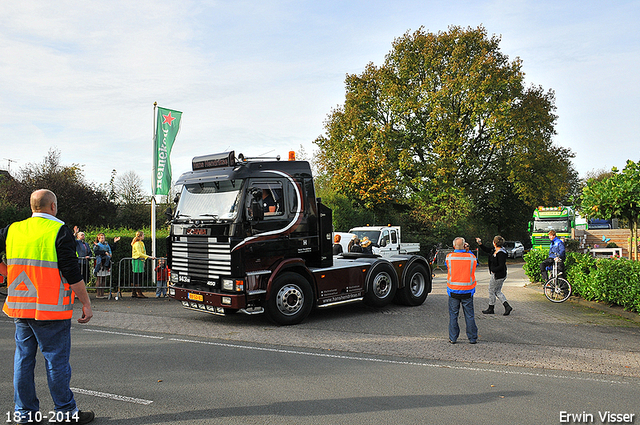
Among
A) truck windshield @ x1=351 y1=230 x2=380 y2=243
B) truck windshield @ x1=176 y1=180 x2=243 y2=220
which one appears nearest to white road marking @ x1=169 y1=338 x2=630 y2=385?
truck windshield @ x1=176 y1=180 x2=243 y2=220

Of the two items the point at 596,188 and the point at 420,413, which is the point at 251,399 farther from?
the point at 596,188

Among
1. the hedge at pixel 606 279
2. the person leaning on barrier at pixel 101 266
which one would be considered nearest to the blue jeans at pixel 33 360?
the person leaning on barrier at pixel 101 266

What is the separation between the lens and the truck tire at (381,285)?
11391mm

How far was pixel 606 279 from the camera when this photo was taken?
476 inches

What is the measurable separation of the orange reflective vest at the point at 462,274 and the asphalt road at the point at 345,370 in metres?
0.96

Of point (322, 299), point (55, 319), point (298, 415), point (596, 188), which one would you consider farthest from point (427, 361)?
point (596, 188)

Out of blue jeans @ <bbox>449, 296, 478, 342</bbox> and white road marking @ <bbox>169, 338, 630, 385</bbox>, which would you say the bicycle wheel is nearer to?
blue jeans @ <bbox>449, 296, 478, 342</bbox>

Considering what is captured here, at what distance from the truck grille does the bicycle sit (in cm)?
931

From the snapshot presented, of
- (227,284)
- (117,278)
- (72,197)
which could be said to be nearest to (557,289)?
(227,284)

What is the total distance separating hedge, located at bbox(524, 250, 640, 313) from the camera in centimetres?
1108

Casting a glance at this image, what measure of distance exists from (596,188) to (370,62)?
74.6 ft

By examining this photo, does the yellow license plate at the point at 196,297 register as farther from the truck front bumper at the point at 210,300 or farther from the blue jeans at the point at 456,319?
the blue jeans at the point at 456,319

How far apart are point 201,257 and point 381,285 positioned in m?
4.29

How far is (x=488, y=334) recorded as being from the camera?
30.2 feet
